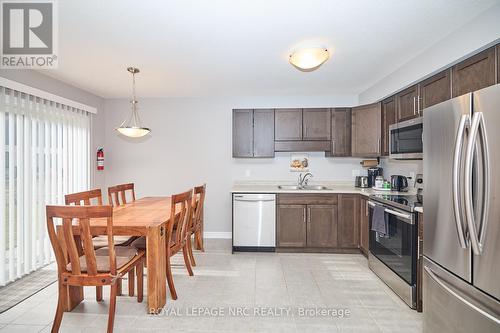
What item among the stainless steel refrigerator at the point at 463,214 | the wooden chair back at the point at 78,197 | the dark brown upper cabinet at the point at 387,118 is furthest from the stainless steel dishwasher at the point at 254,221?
the stainless steel refrigerator at the point at 463,214

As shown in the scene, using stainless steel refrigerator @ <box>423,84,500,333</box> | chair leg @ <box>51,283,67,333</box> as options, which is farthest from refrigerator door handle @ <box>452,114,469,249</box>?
chair leg @ <box>51,283,67,333</box>

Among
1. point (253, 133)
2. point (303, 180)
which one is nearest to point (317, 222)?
point (303, 180)

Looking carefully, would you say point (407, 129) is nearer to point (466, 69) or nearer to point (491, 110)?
point (466, 69)

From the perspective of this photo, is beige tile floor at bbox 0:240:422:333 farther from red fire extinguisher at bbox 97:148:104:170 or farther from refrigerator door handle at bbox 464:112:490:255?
red fire extinguisher at bbox 97:148:104:170

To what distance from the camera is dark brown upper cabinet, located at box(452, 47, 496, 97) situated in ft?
5.80

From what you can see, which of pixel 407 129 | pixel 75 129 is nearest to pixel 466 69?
pixel 407 129

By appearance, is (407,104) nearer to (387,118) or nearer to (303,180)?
(387,118)

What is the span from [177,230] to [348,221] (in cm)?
236

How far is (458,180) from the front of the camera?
4.76 feet

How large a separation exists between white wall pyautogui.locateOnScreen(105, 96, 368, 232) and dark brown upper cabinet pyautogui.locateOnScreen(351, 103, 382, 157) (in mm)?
602

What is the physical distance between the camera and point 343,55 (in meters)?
2.66

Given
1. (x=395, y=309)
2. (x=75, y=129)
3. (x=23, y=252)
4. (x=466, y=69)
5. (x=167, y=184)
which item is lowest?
(x=395, y=309)

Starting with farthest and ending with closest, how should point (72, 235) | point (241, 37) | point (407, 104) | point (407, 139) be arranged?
point (407, 104) → point (407, 139) → point (241, 37) → point (72, 235)

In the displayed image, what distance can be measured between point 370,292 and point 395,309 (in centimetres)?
31
